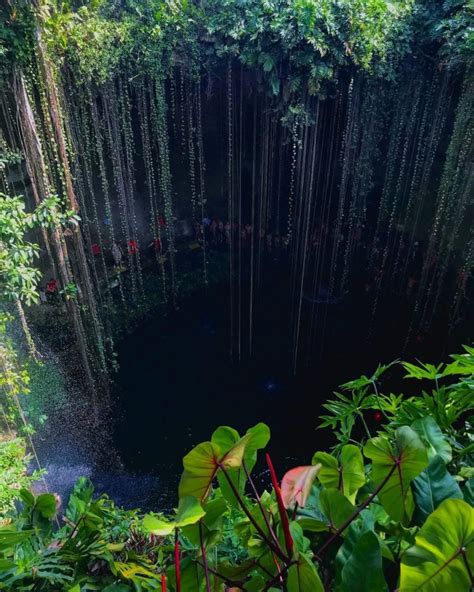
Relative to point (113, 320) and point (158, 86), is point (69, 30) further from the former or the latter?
point (113, 320)

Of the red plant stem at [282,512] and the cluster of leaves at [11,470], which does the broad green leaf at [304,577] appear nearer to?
the red plant stem at [282,512]

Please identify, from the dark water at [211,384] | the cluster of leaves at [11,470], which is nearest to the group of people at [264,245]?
the dark water at [211,384]

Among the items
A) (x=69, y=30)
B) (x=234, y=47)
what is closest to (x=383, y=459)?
(x=69, y=30)

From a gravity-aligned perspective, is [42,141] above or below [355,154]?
above

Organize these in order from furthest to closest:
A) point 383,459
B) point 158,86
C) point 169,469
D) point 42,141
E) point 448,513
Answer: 1. point 158,86
2. point 169,469
3. point 42,141
4. point 383,459
5. point 448,513

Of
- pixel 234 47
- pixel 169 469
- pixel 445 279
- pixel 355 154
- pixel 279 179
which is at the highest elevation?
pixel 234 47

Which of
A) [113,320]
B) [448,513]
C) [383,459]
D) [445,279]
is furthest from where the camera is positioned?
[113,320]

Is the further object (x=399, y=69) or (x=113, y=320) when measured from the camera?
(x=113, y=320)
